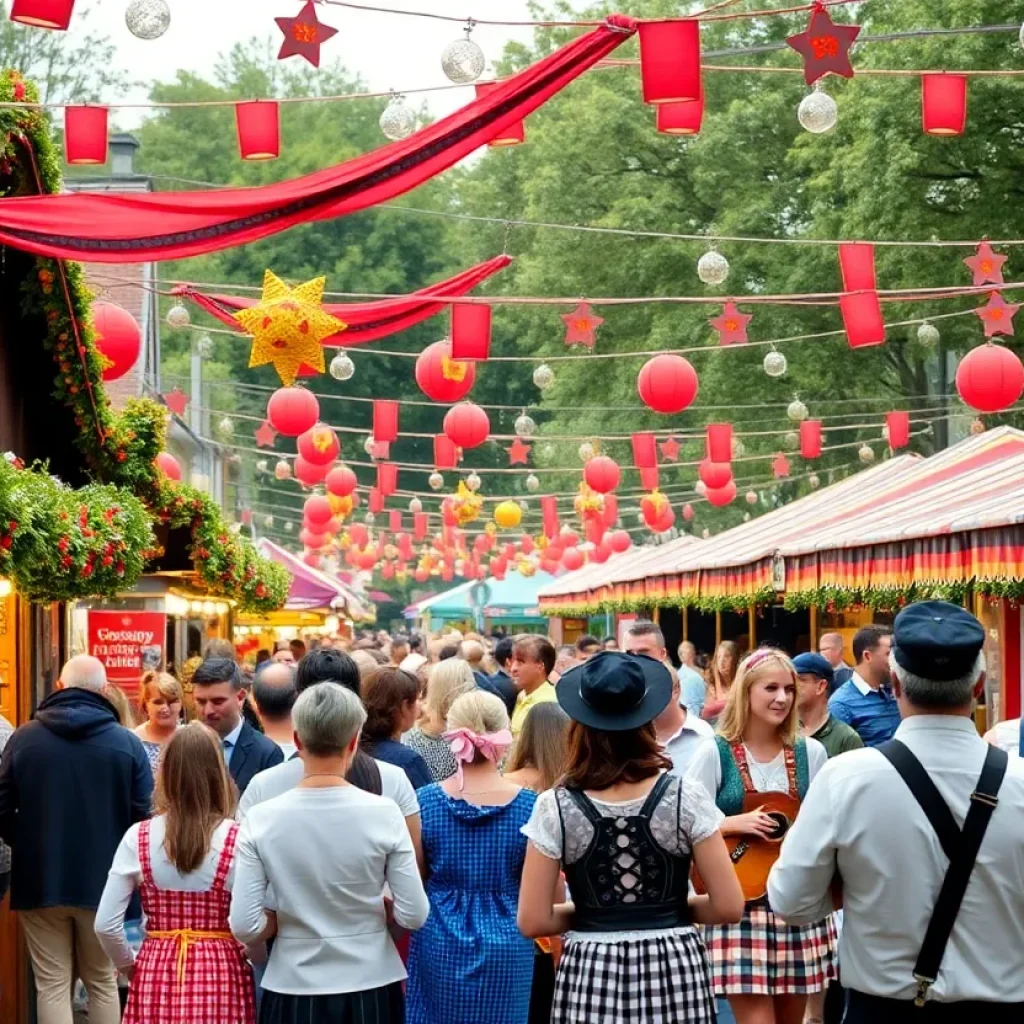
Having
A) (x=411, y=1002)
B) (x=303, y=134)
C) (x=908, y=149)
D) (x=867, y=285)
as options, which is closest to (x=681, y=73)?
(x=411, y=1002)

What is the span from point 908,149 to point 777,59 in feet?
41.8

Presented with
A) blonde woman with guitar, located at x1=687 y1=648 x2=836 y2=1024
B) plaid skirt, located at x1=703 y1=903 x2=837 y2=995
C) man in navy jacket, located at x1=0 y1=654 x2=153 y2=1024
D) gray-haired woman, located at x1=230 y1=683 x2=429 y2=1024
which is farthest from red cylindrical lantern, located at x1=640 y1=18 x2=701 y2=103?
Answer: gray-haired woman, located at x1=230 y1=683 x2=429 y2=1024

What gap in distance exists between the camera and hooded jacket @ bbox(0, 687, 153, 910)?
27.3ft

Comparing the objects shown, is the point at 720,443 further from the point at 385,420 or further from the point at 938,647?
the point at 938,647

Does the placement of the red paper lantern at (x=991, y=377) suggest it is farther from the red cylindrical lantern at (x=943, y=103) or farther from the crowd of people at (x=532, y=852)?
the crowd of people at (x=532, y=852)

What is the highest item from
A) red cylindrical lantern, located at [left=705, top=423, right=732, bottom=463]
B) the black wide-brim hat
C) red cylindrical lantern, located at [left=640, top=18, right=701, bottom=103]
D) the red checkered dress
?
red cylindrical lantern, located at [left=640, top=18, right=701, bottom=103]

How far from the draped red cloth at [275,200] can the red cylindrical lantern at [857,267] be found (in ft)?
21.2

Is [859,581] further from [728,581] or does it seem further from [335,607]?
[335,607]

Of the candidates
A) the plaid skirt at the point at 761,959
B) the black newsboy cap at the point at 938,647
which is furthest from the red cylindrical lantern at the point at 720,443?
the black newsboy cap at the point at 938,647

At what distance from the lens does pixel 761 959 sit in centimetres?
684

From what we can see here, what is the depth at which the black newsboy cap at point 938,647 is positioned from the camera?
4602 millimetres

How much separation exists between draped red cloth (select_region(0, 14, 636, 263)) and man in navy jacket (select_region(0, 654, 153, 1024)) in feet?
6.60

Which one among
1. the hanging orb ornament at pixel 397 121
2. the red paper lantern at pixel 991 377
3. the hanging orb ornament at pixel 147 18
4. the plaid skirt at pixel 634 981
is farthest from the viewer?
the red paper lantern at pixel 991 377

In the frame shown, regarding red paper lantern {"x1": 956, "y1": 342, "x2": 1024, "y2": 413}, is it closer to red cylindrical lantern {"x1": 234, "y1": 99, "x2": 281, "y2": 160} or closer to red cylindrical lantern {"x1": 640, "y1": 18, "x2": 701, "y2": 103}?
red cylindrical lantern {"x1": 234, "y1": 99, "x2": 281, "y2": 160}
